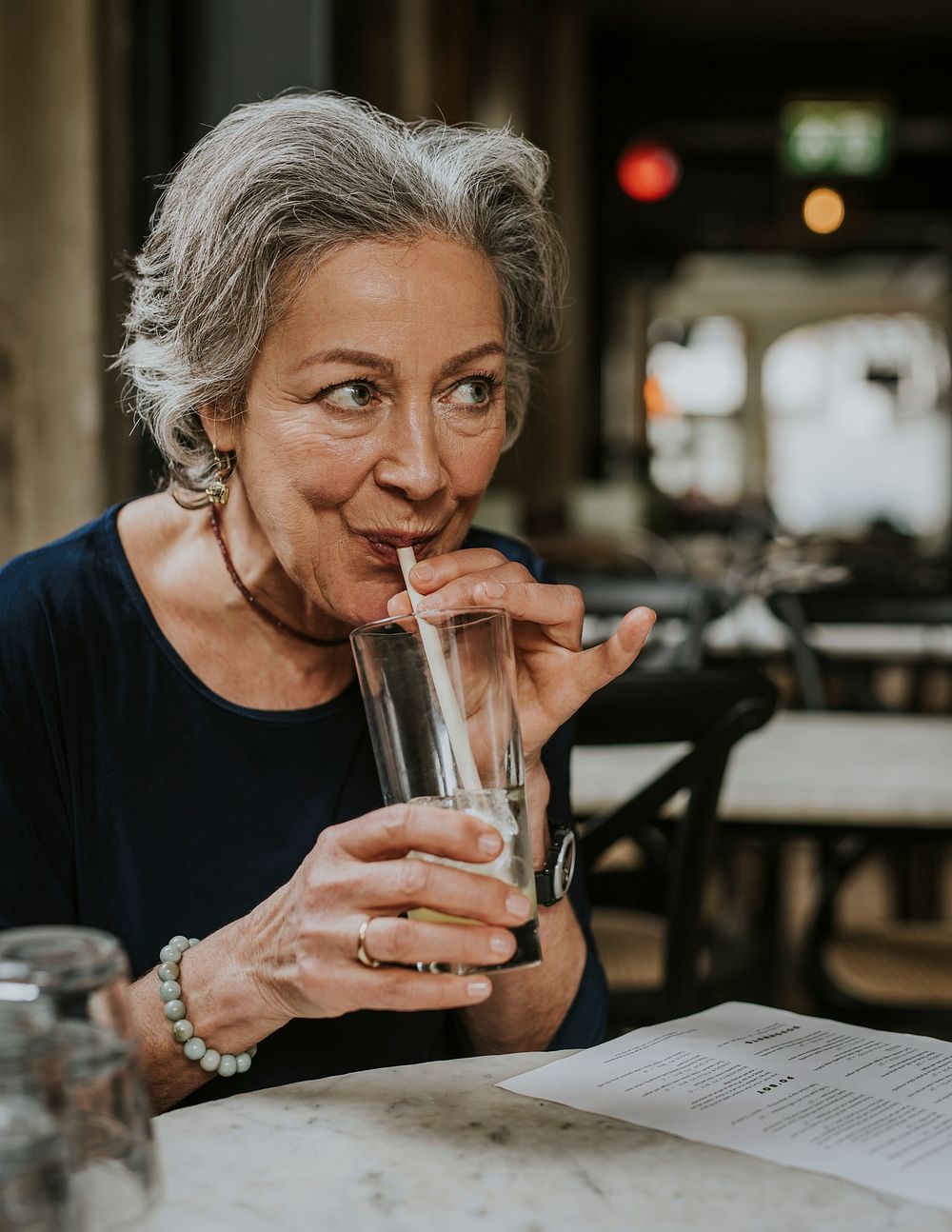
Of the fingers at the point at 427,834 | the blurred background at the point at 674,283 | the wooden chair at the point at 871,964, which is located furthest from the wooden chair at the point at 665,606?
the fingers at the point at 427,834

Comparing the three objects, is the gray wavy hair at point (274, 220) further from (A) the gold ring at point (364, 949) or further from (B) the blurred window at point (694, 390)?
(B) the blurred window at point (694, 390)

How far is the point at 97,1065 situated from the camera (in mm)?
582

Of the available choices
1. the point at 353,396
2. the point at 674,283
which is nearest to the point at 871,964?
the point at 353,396

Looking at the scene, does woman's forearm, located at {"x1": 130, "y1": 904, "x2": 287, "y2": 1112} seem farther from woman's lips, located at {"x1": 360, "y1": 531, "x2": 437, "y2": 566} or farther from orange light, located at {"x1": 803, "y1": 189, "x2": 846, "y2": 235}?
orange light, located at {"x1": 803, "y1": 189, "x2": 846, "y2": 235}

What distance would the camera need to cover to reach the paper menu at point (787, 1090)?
2.62 feet

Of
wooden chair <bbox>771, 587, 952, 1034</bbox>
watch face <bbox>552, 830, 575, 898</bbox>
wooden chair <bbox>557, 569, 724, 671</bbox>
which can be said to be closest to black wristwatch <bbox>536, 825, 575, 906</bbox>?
watch face <bbox>552, 830, 575, 898</bbox>

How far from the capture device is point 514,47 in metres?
7.91

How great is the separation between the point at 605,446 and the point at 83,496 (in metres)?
9.23

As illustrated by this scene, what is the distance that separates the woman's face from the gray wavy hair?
0.03 m

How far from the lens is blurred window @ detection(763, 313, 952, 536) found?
20.1m

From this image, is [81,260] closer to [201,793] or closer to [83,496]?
[83,496]

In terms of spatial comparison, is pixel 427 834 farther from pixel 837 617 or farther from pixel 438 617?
pixel 837 617

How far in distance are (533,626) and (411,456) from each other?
17cm

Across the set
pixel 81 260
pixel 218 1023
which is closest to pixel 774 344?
pixel 81 260
